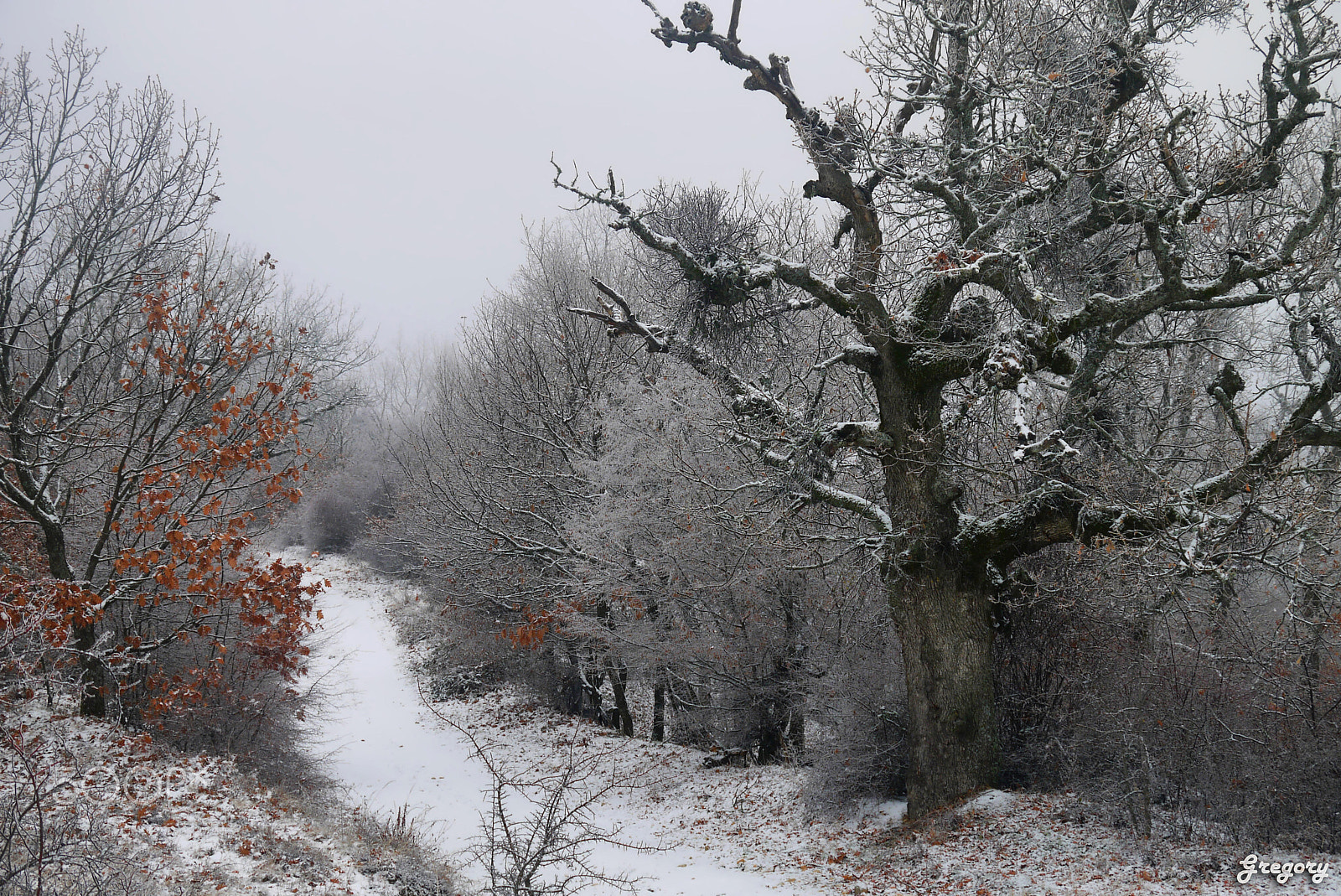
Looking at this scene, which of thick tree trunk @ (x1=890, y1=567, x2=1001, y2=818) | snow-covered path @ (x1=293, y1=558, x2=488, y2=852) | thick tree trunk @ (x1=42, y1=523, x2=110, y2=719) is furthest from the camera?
snow-covered path @ (x1=293, y1=558, x2=488, y2=852)

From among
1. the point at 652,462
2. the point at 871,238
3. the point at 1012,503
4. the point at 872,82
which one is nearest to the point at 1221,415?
the point at 1012,503

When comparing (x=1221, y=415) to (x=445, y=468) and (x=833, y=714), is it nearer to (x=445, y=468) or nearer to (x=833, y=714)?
(x=833, y=714)

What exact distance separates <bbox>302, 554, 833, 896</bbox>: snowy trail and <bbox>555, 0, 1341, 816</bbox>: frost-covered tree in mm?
2587

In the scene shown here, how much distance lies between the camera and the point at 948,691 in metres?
7.67

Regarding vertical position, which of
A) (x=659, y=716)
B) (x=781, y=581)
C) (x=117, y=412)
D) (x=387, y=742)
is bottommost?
(x=387, y=742)

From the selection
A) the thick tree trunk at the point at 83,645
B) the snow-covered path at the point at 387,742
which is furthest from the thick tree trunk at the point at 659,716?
the thick tree trunk at the point at 83,645

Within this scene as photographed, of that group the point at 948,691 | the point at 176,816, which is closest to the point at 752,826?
the point at 948,691

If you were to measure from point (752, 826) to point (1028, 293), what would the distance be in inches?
286

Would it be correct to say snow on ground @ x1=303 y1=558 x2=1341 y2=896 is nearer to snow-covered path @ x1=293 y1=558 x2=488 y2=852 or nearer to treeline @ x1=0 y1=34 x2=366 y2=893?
snow-covered path @ x1=293 y1=558 x2=488 y2=852

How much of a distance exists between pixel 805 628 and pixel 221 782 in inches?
303

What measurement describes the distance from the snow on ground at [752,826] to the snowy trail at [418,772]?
0.12 feet

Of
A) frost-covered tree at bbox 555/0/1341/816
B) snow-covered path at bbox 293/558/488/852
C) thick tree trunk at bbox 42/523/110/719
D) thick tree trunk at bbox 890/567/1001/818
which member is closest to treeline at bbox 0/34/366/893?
thick tree trunk at bbox 42/523/110/719

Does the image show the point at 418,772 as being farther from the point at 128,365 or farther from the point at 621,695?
the point at 128,365

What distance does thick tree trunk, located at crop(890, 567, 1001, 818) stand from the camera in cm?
765
